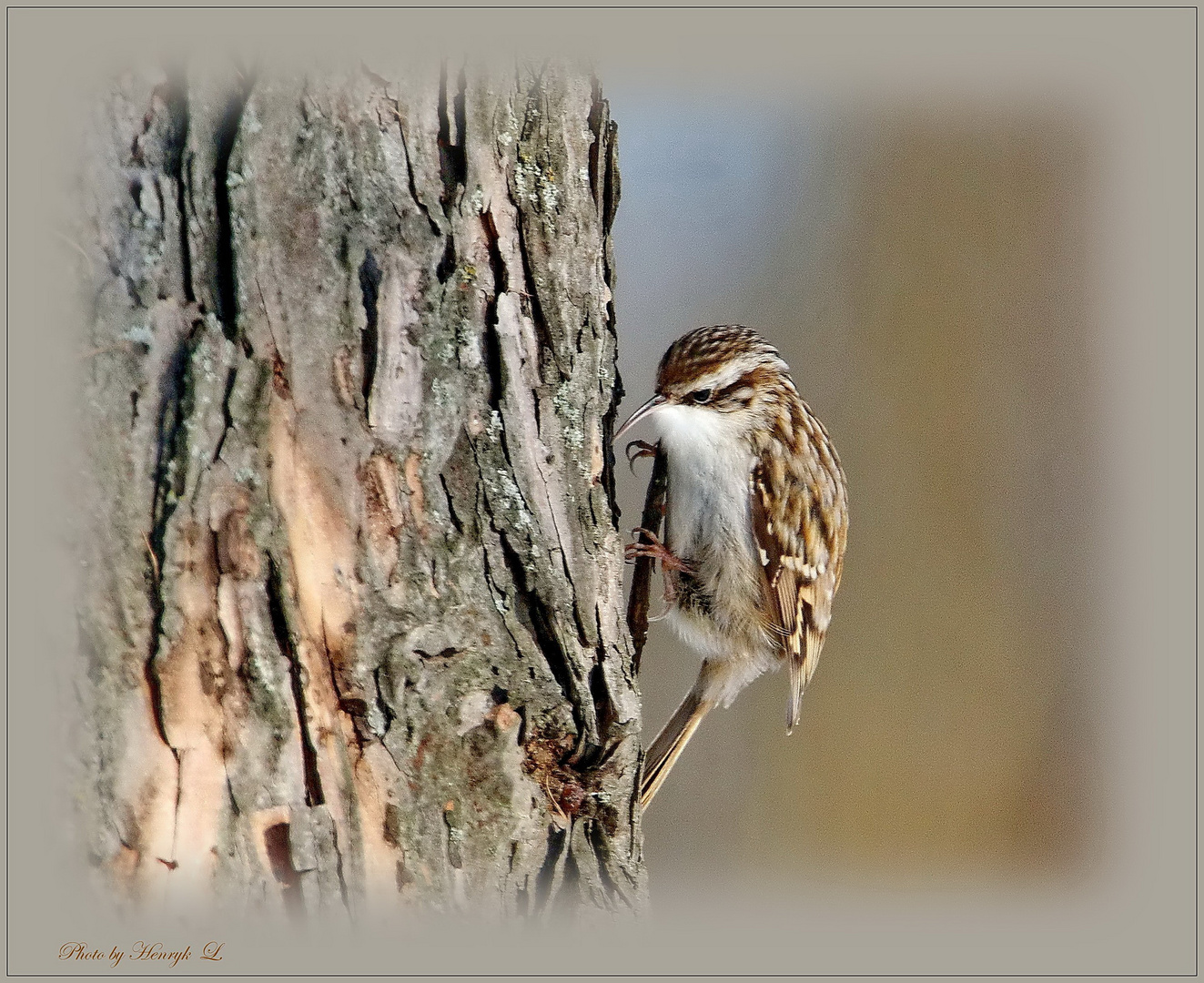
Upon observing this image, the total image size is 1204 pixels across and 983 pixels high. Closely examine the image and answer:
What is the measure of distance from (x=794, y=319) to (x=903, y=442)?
2.95 feet

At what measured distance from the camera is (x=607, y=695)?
1.74m

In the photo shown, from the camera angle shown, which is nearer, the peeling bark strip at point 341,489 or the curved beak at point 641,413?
the peeling bark strip at point 341,489

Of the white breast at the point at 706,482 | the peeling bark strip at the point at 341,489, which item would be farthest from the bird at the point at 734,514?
the peeling bark strip at the point at 341,489

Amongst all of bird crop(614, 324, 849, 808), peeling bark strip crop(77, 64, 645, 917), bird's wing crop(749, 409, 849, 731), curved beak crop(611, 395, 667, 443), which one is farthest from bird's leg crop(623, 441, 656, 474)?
peeling bark strip crop(77, 64, 645, 917)

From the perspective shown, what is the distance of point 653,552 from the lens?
2406 millimetres

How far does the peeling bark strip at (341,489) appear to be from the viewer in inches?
52.9

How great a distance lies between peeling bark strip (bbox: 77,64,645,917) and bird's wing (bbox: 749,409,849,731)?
904 mm

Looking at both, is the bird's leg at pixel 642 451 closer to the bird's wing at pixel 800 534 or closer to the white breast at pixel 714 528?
the white breast at pixel 714 528

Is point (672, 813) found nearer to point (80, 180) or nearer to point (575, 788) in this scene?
point (575, 788)

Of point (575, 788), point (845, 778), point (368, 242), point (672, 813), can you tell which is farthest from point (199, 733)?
point (845, 778)

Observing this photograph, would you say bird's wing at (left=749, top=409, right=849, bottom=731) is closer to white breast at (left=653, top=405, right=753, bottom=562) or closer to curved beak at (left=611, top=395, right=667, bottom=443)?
white breast at (left=653, top=405, right=753, bottom=562)

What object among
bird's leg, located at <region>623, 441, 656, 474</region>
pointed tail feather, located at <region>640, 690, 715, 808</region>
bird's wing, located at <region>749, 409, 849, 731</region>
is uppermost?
bird's leg, located at <region>623, 441, 656, 474</region>

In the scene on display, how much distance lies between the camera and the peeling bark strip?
4.41 ft

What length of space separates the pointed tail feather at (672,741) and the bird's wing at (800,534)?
11.1 inches
